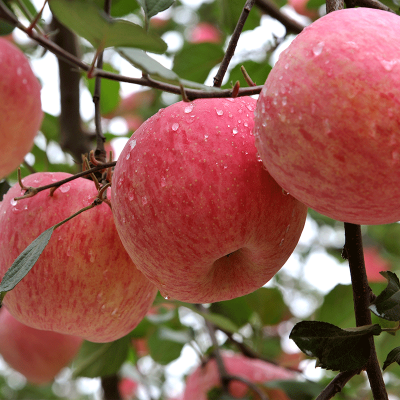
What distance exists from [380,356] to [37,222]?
35.5 inches

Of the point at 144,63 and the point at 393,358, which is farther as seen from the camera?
the point at 393,358

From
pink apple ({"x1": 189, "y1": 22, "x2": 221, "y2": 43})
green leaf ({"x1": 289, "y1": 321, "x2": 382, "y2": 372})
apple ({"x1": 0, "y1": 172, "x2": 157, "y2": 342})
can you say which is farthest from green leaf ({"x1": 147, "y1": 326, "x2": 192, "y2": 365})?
pink apple ({"x1": 189, "y1": 22, "x2": 221, "y2": 43})

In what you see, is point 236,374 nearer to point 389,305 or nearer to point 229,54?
point 389,305

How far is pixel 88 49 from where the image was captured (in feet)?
6.44

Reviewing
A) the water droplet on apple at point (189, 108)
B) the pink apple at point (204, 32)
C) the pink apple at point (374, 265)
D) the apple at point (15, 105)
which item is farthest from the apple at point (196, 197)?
the pink apple at point (204, 32)

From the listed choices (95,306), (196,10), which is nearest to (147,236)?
(95,306)

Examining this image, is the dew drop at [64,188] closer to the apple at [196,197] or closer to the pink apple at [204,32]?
the apple at [196,197]

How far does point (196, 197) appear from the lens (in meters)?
0.48

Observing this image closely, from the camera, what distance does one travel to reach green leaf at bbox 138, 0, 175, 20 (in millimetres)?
639

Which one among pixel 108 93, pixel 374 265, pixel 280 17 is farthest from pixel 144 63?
pixel 374 265

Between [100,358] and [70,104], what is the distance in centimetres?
68

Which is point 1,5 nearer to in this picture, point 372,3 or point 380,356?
point 372,3

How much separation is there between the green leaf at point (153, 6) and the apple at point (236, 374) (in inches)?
35.0

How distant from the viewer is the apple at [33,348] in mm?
1283
